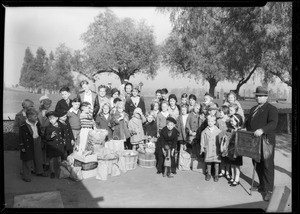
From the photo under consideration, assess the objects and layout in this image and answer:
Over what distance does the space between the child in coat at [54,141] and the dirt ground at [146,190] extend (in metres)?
0.38

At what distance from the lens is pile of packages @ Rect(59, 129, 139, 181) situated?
5801mm

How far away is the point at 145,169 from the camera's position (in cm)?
655

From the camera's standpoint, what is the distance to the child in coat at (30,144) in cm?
566

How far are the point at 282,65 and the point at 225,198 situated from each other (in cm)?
452

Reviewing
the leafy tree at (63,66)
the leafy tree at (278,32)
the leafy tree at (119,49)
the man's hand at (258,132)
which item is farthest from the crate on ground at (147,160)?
the leafy tree at (63,66)

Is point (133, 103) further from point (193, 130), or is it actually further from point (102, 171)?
point (102, 171)

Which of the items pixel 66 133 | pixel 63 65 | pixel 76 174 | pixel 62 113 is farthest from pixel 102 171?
pixel 63 65

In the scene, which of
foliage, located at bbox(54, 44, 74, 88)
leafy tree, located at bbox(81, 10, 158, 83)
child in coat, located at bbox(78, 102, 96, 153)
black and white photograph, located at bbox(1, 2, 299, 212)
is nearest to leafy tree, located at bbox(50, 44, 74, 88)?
foliage, located at bbox(54, 44, 74, 88)

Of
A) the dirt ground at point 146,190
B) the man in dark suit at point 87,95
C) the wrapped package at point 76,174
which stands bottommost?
the dirt ground at point 146,190

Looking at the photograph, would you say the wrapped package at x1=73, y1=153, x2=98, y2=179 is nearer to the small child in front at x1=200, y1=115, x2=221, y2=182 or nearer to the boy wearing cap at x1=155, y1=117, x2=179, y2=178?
the boy wearing cap at x1=155, y1=117, x2=179, y2=178

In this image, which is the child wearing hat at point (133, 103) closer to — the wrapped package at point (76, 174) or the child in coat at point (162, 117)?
the child in coat at point (162, 117)

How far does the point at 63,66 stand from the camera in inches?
1030
